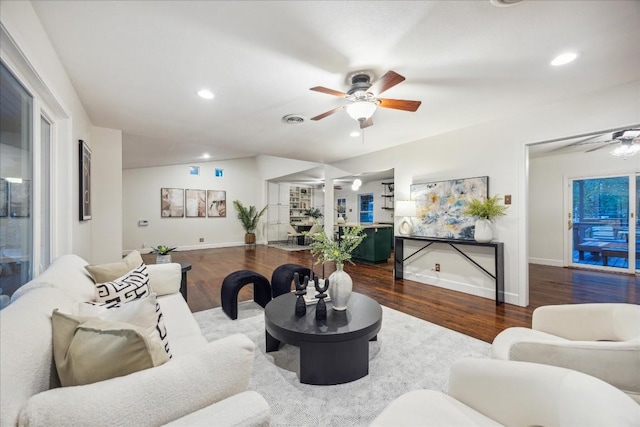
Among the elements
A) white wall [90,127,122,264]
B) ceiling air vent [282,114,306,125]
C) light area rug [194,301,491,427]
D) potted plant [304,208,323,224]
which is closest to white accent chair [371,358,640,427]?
light area rug [194,301,491,427]

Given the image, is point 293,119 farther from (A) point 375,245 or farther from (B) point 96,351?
(A) point 375,245

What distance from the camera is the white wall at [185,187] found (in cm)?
754

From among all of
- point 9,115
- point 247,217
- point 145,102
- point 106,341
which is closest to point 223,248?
point 247,217

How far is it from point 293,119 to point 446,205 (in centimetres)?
267

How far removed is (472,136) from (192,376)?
14.2 ft

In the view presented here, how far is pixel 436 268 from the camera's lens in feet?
14.3

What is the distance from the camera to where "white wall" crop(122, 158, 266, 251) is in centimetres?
754

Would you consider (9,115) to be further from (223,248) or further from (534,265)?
(534,265)

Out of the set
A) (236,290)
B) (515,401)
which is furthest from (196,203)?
(515,401)

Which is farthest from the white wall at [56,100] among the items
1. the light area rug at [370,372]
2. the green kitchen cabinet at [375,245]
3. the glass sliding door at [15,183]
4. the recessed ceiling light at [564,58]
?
the green kitchen cabinet at [375,245]

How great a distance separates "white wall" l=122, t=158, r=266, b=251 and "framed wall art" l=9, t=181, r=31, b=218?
21.4 feet

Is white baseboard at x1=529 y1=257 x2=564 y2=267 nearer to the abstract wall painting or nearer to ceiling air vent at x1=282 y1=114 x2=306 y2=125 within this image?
the abstract wall painting

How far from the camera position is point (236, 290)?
2.92 metres

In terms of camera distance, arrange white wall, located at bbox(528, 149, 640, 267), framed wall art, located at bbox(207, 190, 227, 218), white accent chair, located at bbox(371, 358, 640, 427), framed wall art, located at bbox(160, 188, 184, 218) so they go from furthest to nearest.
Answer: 1. framed wall art, located at bbox(207, 190, 227, 218)
2. framed wall art, located at bbox(160, 188, 184, 218)
3. white wall, located at bbox(528, 149, 640, 267)
4. white accent chair, located at bbox(371, 358, 640, 427)
